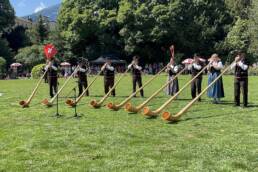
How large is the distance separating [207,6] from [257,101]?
56268 millimetres

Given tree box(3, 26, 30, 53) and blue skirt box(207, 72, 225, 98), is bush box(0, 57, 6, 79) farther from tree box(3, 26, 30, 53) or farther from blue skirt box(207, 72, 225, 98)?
blue skirt box(207, 72, 225, 98)

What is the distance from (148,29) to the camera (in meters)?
72.4

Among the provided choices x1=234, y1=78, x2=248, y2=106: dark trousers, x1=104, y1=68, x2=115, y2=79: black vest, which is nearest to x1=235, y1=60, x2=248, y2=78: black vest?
x1=234, y1=78, x2=248, y2=106: dark trousers

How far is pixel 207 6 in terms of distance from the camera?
7488 cm

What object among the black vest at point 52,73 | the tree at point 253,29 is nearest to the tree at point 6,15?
the tree at point 253,29

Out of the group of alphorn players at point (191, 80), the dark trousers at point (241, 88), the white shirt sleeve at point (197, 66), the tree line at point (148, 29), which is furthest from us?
the tree line at point (148, 29)

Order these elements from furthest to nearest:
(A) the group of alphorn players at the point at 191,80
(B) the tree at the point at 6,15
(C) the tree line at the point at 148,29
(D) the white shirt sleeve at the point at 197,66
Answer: (B) the tree at the point at 6,15 → (C) the tree line at the point at 148,29 → (D) the white shirt sleeve at the point at 197,66 → (A) the group of alphorn players at the point at 191,80

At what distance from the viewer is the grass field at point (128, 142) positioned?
948cm

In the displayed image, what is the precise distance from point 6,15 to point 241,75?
79.7m

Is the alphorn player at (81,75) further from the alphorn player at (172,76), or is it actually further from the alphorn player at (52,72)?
the alphorn player at (172,76)

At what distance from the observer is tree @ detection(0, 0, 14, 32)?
91275mm

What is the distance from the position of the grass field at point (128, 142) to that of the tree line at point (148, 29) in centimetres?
5495

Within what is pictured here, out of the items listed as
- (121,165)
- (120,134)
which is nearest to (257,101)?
(120,134)

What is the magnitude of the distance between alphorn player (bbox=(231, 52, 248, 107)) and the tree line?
51336 millimetres
